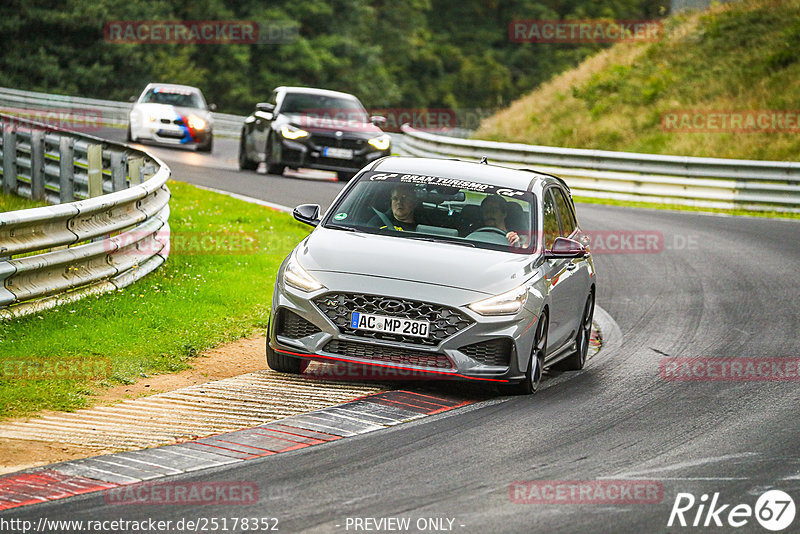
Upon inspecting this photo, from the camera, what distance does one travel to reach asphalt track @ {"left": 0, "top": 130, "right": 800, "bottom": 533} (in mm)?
5930

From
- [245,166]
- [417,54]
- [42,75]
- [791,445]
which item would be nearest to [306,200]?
[245,166]

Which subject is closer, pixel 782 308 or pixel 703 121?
pixel 782 308

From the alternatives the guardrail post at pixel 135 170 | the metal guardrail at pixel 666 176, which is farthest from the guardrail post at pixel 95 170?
the metal guardrail at pixel 666 176

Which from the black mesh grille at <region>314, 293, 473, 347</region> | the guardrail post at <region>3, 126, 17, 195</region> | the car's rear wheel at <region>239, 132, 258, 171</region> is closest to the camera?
the black mesh grille at <region>314, 293, 473, 347</region>

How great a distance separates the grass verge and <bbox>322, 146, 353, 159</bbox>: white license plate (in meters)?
8.56

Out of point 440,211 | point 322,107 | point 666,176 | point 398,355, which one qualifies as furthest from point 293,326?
point 666,176

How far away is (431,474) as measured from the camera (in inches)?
262

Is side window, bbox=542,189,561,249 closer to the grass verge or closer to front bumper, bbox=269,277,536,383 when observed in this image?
front bumper, bbox=269,277,536,383

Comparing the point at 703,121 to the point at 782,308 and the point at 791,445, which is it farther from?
the point at 791,445

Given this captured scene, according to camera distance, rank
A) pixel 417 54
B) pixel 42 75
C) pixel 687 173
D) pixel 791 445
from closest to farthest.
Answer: pixel 791 445 → pixel 687 173 → pixel 42 75 → pixel 417 54

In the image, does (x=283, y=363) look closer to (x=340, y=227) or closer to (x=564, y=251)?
(x=340, y=227)

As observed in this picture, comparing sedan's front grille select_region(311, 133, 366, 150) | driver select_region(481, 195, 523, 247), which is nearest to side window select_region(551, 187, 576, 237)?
driver select_region(481, 195, 523, 247)

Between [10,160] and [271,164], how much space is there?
8.12m

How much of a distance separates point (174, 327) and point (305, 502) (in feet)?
15.9
